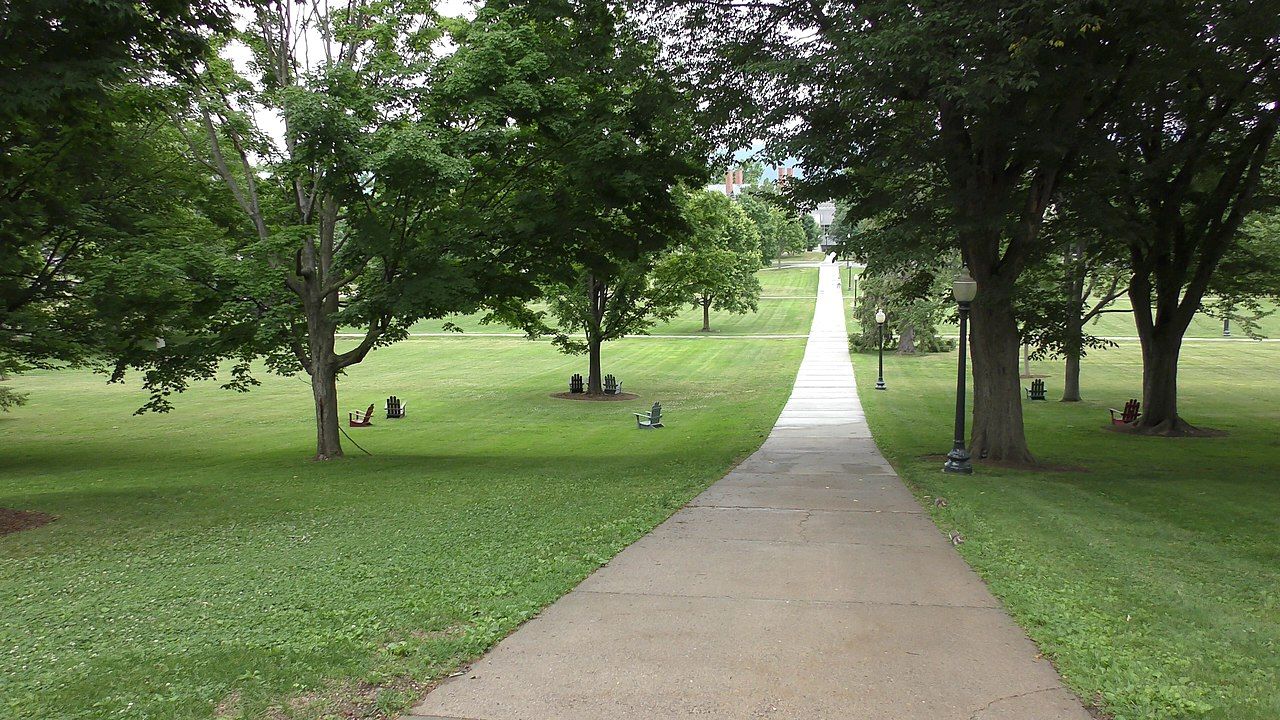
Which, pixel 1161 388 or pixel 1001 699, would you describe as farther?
pixel 1161 388

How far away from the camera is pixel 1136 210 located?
19.9 meters

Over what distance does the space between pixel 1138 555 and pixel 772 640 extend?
16.0 feet

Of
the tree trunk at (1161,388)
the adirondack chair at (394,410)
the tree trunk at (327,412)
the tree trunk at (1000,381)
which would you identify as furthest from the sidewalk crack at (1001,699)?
the adirondack chair at (394,410)

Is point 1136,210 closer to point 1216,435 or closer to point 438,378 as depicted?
point 1216,435

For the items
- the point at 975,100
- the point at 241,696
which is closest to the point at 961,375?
Answer: the point at 975,100

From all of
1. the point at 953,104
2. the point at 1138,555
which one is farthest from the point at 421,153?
the point at 1138,555

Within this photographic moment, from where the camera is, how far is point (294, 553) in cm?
802

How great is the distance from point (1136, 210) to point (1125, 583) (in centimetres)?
1617

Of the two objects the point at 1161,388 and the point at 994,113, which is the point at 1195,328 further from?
the point at 994,113

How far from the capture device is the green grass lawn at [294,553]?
477cm

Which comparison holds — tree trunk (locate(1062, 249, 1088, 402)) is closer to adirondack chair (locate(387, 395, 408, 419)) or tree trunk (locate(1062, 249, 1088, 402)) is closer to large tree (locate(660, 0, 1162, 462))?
large tree (locate(660, 0, 1162, 462))

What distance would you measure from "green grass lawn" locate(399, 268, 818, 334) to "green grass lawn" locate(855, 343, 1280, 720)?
3863 centimetres

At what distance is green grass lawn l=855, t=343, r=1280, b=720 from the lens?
15.9ft

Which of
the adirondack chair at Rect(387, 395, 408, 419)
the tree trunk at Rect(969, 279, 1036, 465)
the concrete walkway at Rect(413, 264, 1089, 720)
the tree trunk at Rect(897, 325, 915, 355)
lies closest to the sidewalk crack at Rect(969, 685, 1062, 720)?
the concrete walkway at Rect(413, 264, 1089, 720)
